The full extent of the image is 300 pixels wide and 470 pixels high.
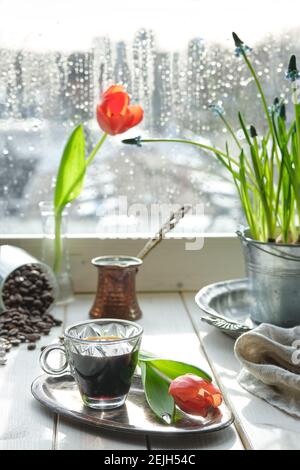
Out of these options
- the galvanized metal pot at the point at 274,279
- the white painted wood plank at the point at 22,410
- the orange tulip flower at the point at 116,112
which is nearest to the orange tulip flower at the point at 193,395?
the white painted wood plank at the point at 22,410

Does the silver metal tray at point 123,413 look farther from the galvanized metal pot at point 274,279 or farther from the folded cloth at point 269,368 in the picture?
A: the galvanized metal pot at point 274,279

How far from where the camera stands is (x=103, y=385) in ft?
2.60

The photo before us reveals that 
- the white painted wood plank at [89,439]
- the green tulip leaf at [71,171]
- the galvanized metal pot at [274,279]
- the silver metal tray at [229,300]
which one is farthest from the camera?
the green tulip leaf at [71,171]

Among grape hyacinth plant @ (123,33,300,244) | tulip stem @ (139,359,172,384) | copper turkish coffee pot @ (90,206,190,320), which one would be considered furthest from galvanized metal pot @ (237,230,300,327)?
tulip stem @ (139,359,172,384)

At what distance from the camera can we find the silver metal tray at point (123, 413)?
75 centimetres

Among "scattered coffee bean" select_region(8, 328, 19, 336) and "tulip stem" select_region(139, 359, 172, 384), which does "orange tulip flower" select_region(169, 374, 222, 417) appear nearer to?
"tulip stem" select_region(139, 359, 172, 384)

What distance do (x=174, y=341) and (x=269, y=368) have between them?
234 mm

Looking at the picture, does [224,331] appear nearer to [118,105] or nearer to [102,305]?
[102,305]

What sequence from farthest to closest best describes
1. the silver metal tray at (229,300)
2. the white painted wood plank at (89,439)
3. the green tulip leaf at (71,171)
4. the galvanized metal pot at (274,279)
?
the green tulip leaf at (71,171) < the silver metal tray at (229,300) < the galvanized metal pot at (274,279) < the white painted wood plank at (89,439)

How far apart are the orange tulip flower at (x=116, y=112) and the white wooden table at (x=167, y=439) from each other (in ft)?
0.99

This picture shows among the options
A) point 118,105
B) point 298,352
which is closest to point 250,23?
point 118,105

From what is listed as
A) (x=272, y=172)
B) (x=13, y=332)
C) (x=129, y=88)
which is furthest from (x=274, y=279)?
(x=129, y=88)

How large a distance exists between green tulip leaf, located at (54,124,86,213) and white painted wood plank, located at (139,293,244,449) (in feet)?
0.68

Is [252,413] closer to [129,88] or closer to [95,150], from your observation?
[95,150]
